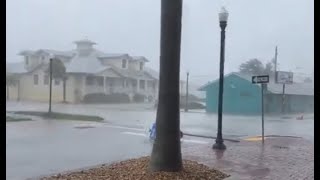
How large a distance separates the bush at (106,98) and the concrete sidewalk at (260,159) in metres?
44.1

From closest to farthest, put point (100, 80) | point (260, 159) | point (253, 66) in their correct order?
point (260, 159) < point (100, 80) < point (253, 66)

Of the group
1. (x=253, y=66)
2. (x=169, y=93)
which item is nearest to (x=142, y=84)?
(x=253, y=66)

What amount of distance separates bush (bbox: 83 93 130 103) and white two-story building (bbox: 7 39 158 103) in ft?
2.24

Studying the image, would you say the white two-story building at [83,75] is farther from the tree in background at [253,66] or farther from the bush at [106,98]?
the tree in background at [253,66]

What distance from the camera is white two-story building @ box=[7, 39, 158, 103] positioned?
58.5 m

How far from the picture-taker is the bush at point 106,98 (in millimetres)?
58188

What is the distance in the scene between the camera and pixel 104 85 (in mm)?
62125

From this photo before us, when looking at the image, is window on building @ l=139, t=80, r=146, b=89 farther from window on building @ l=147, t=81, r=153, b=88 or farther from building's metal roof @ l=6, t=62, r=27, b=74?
building's metal roof @ l=6, t=62, r=27, b=74

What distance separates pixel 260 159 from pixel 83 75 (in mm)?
49360

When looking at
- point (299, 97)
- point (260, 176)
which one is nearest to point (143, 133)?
point (260, 176)

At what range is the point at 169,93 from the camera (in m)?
8.30

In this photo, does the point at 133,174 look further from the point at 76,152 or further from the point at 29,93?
the point at 29,93

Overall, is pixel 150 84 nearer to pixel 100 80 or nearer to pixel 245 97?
pixel 100 80

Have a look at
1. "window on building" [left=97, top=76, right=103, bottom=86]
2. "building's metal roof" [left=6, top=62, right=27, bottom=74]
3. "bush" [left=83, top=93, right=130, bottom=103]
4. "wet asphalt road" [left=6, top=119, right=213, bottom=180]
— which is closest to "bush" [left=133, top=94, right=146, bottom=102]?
"bush" [left=83, top=93, right=130, bottom=103]
